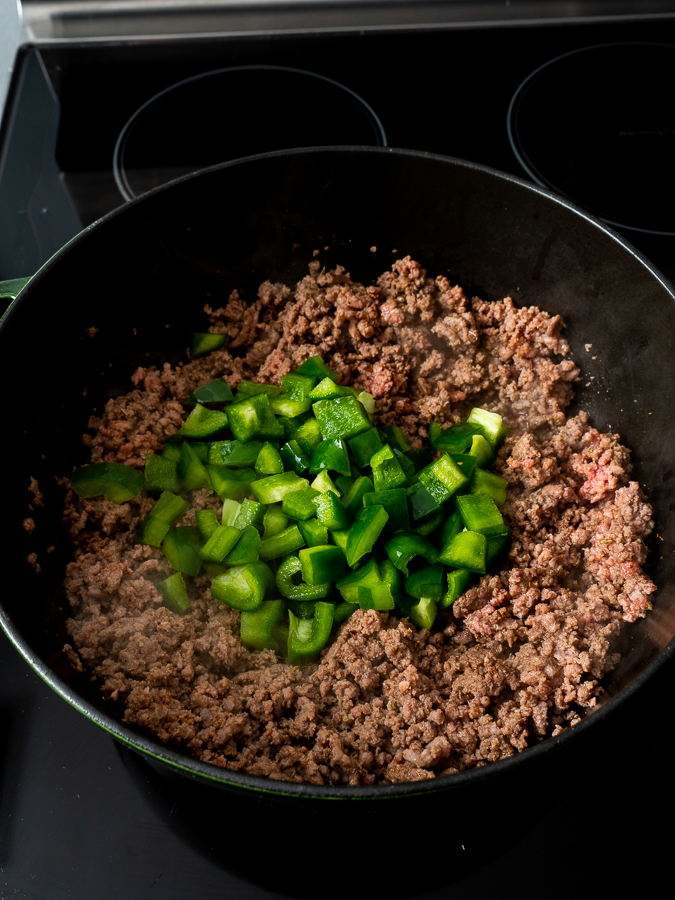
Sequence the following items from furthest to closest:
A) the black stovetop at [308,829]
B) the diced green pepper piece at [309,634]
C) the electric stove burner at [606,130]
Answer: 1. the electric stove burner at [606,130]
2. the diced green pepper piece at [309,634]
3. the black stovetop at [308,829]

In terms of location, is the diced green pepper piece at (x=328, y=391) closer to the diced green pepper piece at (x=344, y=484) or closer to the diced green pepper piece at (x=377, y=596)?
the diced green pepper piece at (x=344, y=484)

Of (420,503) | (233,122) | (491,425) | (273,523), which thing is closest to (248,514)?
(273,523)

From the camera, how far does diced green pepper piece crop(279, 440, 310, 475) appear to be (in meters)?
1.65

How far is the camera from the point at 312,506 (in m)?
1.53

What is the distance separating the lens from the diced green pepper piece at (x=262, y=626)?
4.70ft

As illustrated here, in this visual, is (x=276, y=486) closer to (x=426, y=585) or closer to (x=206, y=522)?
(x=206, y=522)

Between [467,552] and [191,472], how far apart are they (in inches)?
26.1

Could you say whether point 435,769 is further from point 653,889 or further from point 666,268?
point 666,268

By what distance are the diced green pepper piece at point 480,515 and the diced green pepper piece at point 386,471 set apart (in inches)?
5.6

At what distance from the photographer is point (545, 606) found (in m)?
1.43

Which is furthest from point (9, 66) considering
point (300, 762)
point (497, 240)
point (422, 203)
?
point (300, 762)

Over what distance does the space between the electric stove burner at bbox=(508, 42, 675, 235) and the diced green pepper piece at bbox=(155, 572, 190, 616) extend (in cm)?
151

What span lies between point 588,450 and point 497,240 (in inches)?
21.8

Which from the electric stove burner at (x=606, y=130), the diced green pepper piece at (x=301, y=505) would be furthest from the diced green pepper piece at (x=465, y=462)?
the electric stove burner at (x=606, y=130)
